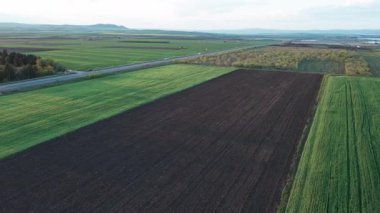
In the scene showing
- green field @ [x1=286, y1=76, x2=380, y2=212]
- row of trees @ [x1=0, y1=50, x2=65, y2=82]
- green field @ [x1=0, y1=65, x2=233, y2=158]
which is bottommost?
green field @ [x1=286, y1=76, x2=380, y2=212]

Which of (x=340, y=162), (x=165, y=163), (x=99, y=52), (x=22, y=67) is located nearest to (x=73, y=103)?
(x=165, y=163)

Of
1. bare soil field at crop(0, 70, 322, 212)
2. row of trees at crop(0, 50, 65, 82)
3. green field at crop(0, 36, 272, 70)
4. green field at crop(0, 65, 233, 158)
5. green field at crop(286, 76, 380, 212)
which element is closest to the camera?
bare soil field at crop(0, 70, 322, 212)

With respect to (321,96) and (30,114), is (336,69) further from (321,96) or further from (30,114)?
(30,114)

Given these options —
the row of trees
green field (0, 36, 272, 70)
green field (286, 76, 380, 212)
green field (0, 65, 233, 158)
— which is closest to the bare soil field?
green field (286, 76, 380, 212)

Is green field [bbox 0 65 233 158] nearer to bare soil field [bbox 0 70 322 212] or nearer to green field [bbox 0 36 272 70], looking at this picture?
bare soil field [bbox 0 70 322 212]

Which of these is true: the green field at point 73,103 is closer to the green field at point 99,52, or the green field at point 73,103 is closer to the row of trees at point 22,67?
the row of trees at point 22,67

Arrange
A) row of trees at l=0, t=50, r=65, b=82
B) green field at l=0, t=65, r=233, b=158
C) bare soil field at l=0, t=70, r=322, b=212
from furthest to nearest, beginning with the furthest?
row of trees at l=0, t=50, r=65, b=82 < green field at l=0, t=65, r=233, b=158 < bare soil field at l=0, t=70, r=322, b=212

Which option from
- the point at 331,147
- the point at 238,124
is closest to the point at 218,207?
the point at 331,147

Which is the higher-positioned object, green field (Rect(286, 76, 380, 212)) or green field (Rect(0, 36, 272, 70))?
green field (Rect(0, 36, 272, 70))
